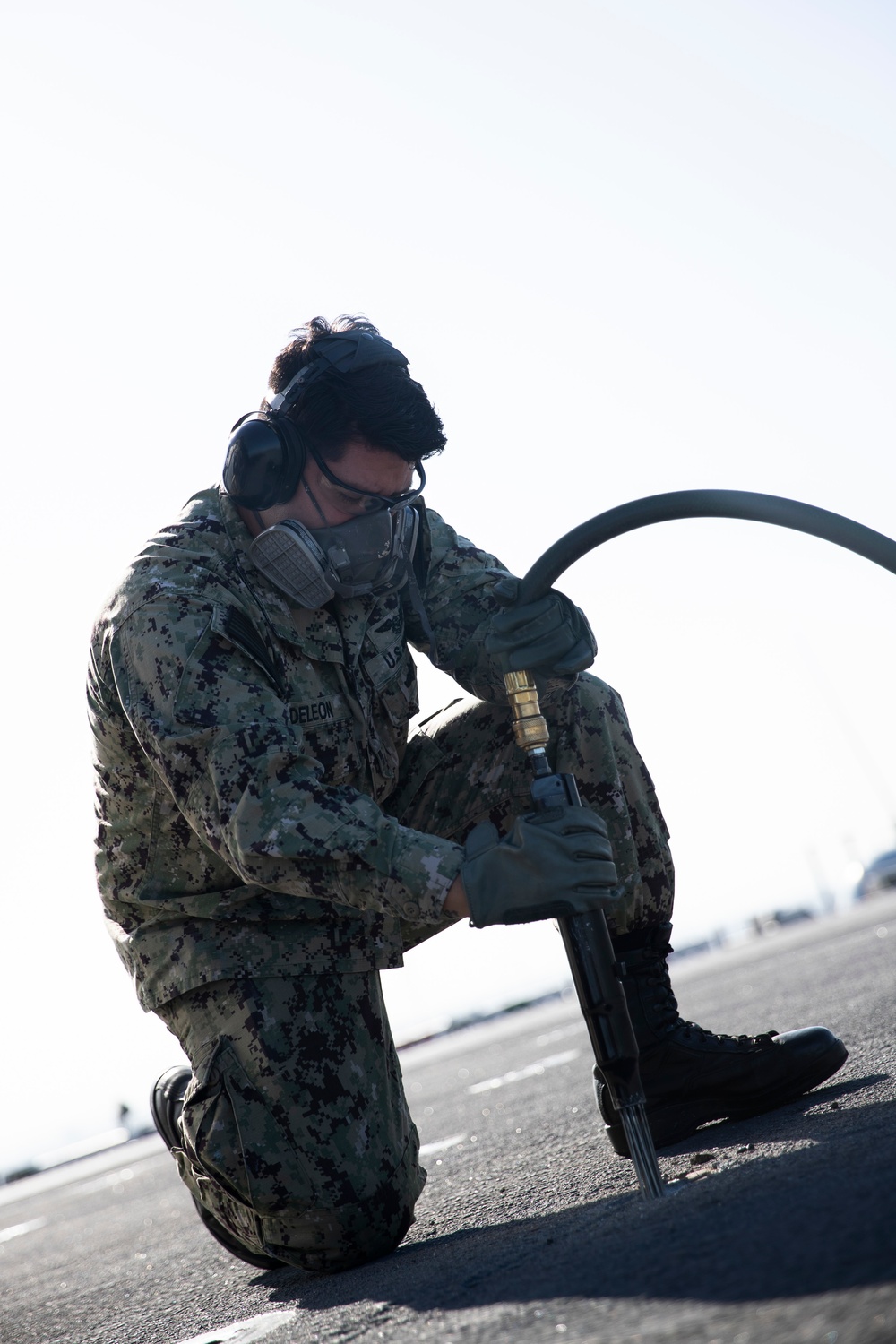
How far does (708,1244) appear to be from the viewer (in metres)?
1.62

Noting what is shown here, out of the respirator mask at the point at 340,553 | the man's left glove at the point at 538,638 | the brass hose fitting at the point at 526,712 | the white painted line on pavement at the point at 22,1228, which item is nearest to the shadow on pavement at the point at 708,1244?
the brass hose fitting at the point at 526,712

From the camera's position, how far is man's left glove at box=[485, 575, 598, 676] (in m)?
2.81

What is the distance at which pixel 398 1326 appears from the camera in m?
1.81

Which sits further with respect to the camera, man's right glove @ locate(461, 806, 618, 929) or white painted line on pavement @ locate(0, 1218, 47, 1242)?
white painted line on pavement @ locate(0, 1218, 47, 1242)

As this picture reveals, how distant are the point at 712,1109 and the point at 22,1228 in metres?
5.13

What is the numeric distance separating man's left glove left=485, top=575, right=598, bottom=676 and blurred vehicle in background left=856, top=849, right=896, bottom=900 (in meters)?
40.7

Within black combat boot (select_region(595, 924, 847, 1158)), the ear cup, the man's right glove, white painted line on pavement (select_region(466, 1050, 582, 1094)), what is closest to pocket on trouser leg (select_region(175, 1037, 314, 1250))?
black combat boot (select_region(595, 924, 847, 1158))

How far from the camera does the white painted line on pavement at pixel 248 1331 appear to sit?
2.11m

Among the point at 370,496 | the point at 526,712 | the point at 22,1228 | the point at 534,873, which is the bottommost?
the point at 22,1228

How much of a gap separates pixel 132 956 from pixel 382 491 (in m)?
1.20

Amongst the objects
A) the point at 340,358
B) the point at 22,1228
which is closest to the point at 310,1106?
the point at 340,358

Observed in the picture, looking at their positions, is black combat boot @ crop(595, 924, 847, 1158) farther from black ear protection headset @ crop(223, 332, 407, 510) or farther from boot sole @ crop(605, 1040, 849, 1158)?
black ear protection headset @ crop(223, 332, 407, 510)

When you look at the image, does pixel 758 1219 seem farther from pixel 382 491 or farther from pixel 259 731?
pixel 382 491

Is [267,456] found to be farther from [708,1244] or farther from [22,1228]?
[22,1228]
